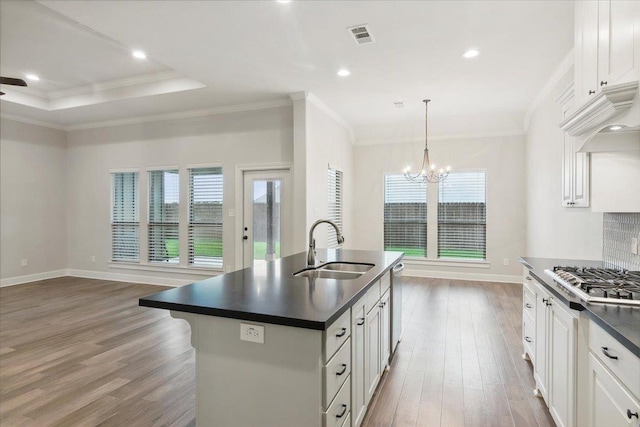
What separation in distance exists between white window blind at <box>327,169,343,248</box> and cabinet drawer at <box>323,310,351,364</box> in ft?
13.4

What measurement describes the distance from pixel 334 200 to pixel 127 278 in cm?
419

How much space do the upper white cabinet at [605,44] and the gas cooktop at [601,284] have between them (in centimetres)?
102

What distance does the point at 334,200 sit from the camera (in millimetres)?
6348

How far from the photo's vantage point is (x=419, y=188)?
705 centimetres

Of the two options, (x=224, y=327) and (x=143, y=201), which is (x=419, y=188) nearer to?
(x=143, y=201)

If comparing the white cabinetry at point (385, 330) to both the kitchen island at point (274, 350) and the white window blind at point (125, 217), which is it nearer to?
the kitchen island at point (274, 350)

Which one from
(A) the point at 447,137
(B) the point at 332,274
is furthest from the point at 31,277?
(A) the point at 447,137

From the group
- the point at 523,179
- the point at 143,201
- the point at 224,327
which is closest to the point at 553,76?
the point at 523,179

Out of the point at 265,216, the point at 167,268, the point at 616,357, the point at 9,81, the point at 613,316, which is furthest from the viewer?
the point at 167,268

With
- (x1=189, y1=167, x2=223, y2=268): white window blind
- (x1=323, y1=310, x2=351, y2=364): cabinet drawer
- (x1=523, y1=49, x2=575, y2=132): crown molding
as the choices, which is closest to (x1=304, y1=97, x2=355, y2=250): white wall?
(x1=189, y1=167, x2=223, y2=268): white window blind

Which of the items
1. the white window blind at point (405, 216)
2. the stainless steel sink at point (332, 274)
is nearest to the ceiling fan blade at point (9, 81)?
the stainless steel sink at point (332, 274)

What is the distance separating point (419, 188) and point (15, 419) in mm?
6576

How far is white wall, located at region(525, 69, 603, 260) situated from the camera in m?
3.38

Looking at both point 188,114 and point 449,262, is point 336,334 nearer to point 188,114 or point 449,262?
point 188,114
